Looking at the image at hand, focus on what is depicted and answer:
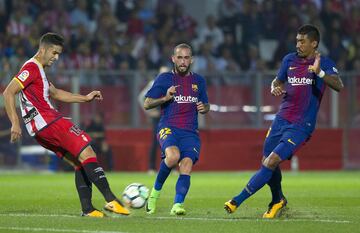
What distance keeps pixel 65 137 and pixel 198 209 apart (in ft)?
7.64

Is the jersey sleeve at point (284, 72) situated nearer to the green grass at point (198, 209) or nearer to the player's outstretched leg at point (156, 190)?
the green grass at point (198, 209)

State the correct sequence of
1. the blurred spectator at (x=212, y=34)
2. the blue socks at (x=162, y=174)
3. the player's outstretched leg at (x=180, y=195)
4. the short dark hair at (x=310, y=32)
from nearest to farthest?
1. the player's outstretched leg at (x=180, y=195)
2. the short dark hair at (x=310, y=32)
3. the blue socks at (x=162, y=174)
4. the blurred spectator at (x=212, y=34)

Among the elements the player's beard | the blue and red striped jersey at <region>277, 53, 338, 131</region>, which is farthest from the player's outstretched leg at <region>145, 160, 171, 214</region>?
the blue and red striped jersey at <region>277, 53, 338, 131</region>

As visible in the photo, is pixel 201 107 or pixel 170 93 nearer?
pixel 170 93

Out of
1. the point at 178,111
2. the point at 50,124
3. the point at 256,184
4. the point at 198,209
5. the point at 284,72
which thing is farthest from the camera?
the point at 198,209

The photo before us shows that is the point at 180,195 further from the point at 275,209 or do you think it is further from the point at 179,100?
the point at 179,100

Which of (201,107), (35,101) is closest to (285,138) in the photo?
(201,107)

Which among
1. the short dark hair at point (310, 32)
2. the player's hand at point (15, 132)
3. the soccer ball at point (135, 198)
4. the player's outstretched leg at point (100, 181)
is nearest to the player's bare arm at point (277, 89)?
the short dark hair at point (310, 32)

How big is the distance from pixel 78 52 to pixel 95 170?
14.1 meters

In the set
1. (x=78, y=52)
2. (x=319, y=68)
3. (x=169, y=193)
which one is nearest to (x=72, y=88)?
(x=78, y=52)

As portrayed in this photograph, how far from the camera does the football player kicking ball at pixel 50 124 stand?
11125 mm

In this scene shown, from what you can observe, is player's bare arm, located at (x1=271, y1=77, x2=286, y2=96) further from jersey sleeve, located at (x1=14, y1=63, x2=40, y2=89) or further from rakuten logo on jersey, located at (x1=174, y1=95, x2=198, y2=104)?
jersey sleeve, located at (x1=14, y1=63, x2=40, y2=89)

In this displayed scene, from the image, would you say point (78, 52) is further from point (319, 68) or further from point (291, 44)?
point (319, 68)

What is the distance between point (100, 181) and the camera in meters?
11.1
